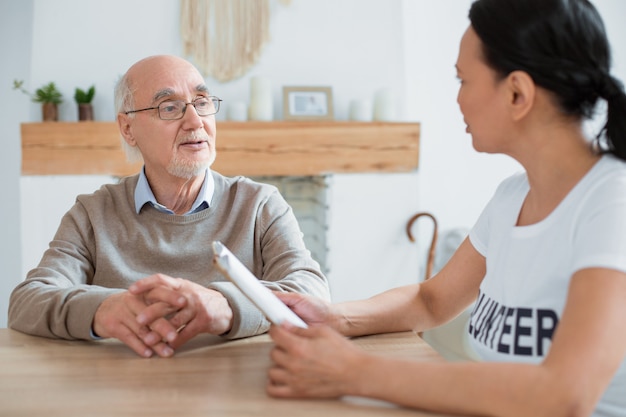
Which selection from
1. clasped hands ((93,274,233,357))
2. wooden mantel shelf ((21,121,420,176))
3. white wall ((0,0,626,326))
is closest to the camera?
clasped hands ((93,274,233,357))

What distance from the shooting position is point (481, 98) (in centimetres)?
111

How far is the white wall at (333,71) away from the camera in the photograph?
354cm

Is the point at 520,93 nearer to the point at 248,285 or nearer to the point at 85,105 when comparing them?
the point at 248,285

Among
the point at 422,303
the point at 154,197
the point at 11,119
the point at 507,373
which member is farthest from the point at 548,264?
the point at 11,119

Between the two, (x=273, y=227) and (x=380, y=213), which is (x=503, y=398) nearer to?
(x=273, y=227)

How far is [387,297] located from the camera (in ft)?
4.42

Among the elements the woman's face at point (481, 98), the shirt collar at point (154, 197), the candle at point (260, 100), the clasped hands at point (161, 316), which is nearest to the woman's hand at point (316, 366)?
the clasped hands at point (161, 316)

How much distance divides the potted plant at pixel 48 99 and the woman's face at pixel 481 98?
9.05ft

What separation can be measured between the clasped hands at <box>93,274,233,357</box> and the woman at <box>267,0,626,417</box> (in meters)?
0.16

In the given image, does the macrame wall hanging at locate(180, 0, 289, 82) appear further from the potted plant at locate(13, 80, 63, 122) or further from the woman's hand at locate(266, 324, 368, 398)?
the woman's hand at locate(266, 324, 368, 398)

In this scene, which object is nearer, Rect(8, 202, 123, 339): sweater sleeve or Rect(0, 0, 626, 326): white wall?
Rect(8, 202, 123, 339): sweater sleeve

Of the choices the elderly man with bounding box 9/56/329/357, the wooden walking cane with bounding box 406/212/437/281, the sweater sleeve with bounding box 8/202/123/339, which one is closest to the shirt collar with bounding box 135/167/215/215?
the elderly man with bounding box 9/56/329/357

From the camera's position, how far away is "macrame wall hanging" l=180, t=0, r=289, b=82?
12.0 feet

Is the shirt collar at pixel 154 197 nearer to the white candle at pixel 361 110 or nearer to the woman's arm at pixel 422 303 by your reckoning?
the woman's arm at pixel 422 303
